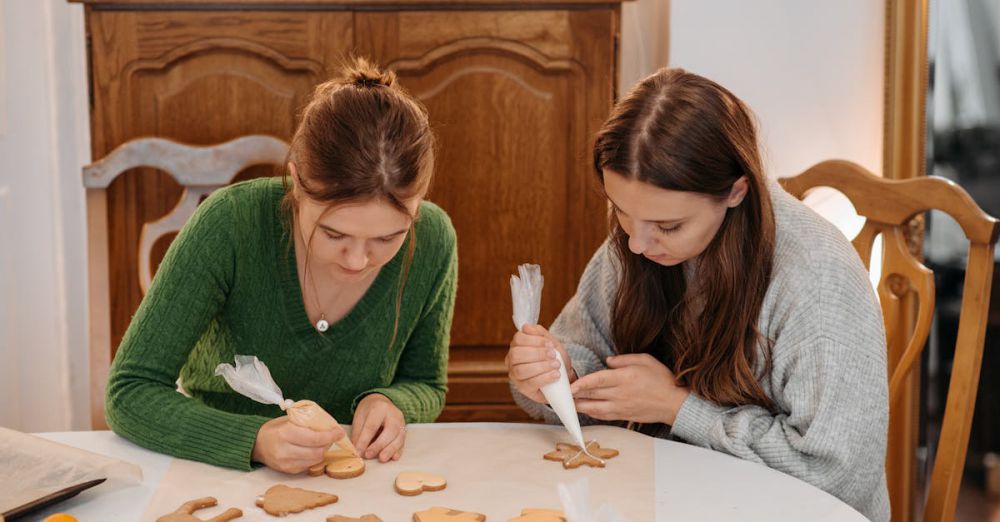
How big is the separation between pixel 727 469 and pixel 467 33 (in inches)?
58.7

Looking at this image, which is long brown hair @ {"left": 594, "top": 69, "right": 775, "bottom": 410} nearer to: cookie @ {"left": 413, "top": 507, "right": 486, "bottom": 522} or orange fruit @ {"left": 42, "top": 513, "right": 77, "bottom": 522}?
cookie @ {"left": 413, "top": 507, "right": 486, "bottom": 522}

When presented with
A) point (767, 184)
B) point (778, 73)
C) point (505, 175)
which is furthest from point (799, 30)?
point (767, 184)

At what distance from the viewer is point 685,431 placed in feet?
5.27

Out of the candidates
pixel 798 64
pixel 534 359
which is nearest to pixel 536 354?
pixel 534 359

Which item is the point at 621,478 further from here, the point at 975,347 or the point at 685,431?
the point at 975,347

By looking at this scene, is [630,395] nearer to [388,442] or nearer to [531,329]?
[531,329]

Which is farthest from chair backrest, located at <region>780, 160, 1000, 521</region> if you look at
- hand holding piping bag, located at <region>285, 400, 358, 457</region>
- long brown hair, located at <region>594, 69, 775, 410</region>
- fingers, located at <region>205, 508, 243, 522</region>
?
fingers, located at <region>205, 508, 243, 522</region>

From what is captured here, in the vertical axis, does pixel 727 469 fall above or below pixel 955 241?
below

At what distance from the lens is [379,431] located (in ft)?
5.15

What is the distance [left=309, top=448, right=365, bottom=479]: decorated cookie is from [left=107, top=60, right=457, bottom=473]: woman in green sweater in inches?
0.9

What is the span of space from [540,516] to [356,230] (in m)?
0.56

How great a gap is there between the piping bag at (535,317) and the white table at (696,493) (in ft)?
0.46

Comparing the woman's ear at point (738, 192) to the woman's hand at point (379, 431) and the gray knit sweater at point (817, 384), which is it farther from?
the woman's hand at point (379, 431)

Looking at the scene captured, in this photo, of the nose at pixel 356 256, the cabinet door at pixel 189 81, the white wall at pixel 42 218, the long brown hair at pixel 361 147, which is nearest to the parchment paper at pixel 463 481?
the nose at pixel 356 256
